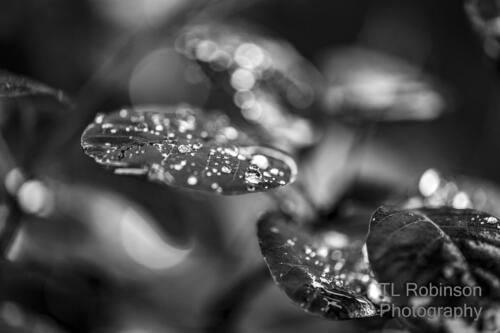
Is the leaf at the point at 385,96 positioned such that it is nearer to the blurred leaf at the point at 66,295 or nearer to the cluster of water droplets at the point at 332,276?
the cluster of water droplets at the point at 332,276

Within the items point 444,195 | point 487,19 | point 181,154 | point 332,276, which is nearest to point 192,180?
point 181,154

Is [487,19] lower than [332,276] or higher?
higher

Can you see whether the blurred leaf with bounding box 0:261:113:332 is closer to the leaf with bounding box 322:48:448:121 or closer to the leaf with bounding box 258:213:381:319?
the leaf with bounding box 258:213:381:319

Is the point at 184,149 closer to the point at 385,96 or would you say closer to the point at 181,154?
the point at 181,154

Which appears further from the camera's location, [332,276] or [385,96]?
[385,96]

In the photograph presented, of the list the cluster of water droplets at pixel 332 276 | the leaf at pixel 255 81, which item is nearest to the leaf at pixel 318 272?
the cluster of water droplets at pixel 332 276

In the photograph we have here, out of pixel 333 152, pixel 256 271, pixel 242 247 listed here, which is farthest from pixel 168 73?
pixel 256 271

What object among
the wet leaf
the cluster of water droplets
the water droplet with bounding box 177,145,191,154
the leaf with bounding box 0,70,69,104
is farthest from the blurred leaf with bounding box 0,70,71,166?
the wet leaf

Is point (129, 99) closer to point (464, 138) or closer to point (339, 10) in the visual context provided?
point (339, 10)
